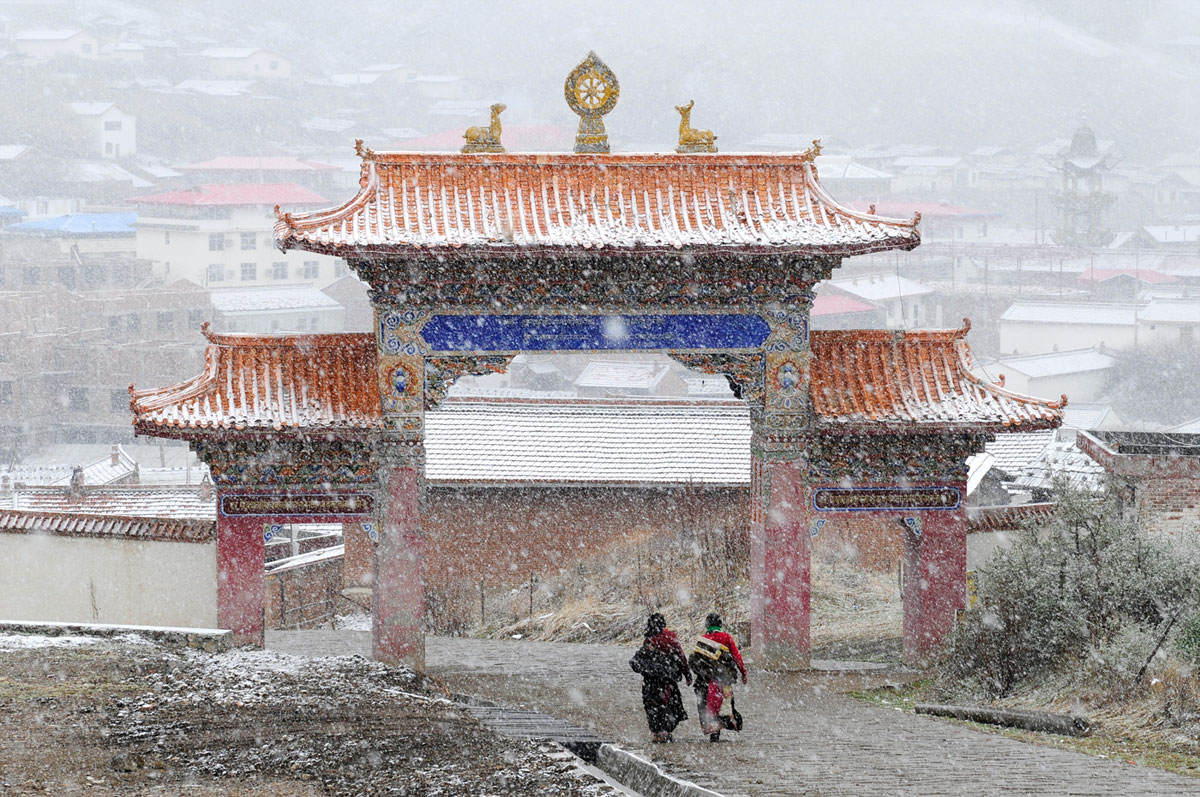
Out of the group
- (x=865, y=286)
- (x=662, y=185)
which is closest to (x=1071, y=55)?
(x=865, y=286)

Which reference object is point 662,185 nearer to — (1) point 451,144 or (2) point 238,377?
(2) point 238,377

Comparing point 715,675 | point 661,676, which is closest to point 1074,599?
point 715,675

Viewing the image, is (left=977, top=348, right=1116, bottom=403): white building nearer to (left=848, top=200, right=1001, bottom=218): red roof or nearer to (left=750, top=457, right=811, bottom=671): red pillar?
(left=848, top=200, right=1001, bottom=218): red roof

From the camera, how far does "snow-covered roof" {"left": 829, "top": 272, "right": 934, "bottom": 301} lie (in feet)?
254

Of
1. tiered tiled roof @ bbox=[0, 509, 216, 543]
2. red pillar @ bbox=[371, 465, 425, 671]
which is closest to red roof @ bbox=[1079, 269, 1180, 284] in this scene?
red pillar @ bbox=[371, 465, 425, 671]

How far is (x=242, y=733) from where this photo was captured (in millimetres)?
10742

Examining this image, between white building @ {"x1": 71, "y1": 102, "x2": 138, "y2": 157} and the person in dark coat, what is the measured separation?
93.6 metres

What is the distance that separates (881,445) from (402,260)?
543 centimetres

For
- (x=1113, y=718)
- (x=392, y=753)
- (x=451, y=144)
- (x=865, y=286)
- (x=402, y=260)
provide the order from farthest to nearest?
(x=451, y=144), (x=865, y=286), (x=402, y=260), (x=1113, y=718), (x=392, y=753)

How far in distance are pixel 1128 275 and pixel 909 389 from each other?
74.5 metres

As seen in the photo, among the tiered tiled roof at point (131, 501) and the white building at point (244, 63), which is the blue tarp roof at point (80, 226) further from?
the tiered tiled roof at point (131, 501)

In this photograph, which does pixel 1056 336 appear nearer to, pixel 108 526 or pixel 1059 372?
pixel 1059 372

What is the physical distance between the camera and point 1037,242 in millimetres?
94750

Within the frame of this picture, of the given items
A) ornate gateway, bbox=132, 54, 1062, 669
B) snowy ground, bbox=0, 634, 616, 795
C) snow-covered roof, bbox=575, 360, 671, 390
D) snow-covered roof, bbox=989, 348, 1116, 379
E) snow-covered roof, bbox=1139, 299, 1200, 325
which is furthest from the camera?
snow-covered roof, bbox=1139, 299, 1200, 325
